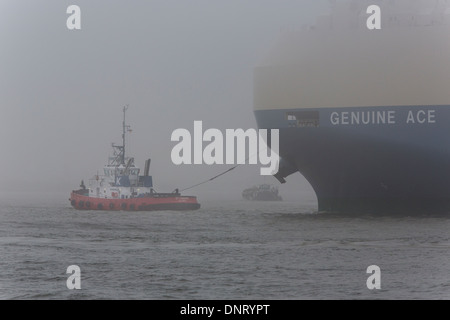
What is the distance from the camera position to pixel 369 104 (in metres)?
41.0

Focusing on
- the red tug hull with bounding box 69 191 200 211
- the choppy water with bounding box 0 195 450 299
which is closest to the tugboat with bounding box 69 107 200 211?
the red tug hull with bounding box 69 191 200 211

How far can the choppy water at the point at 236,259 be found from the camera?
864 inches

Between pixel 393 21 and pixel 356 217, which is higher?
pixel 393 21

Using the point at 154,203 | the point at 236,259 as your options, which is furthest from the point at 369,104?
the point at 154,203

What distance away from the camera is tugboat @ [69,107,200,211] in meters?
63.1

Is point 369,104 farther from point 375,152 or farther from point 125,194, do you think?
point 125,194

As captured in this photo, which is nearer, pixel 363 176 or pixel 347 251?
pixel 347 251

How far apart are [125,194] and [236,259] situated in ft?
125

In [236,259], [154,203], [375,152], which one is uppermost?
[375,152]

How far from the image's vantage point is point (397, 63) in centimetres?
4056

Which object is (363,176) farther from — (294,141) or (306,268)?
(306,268)
